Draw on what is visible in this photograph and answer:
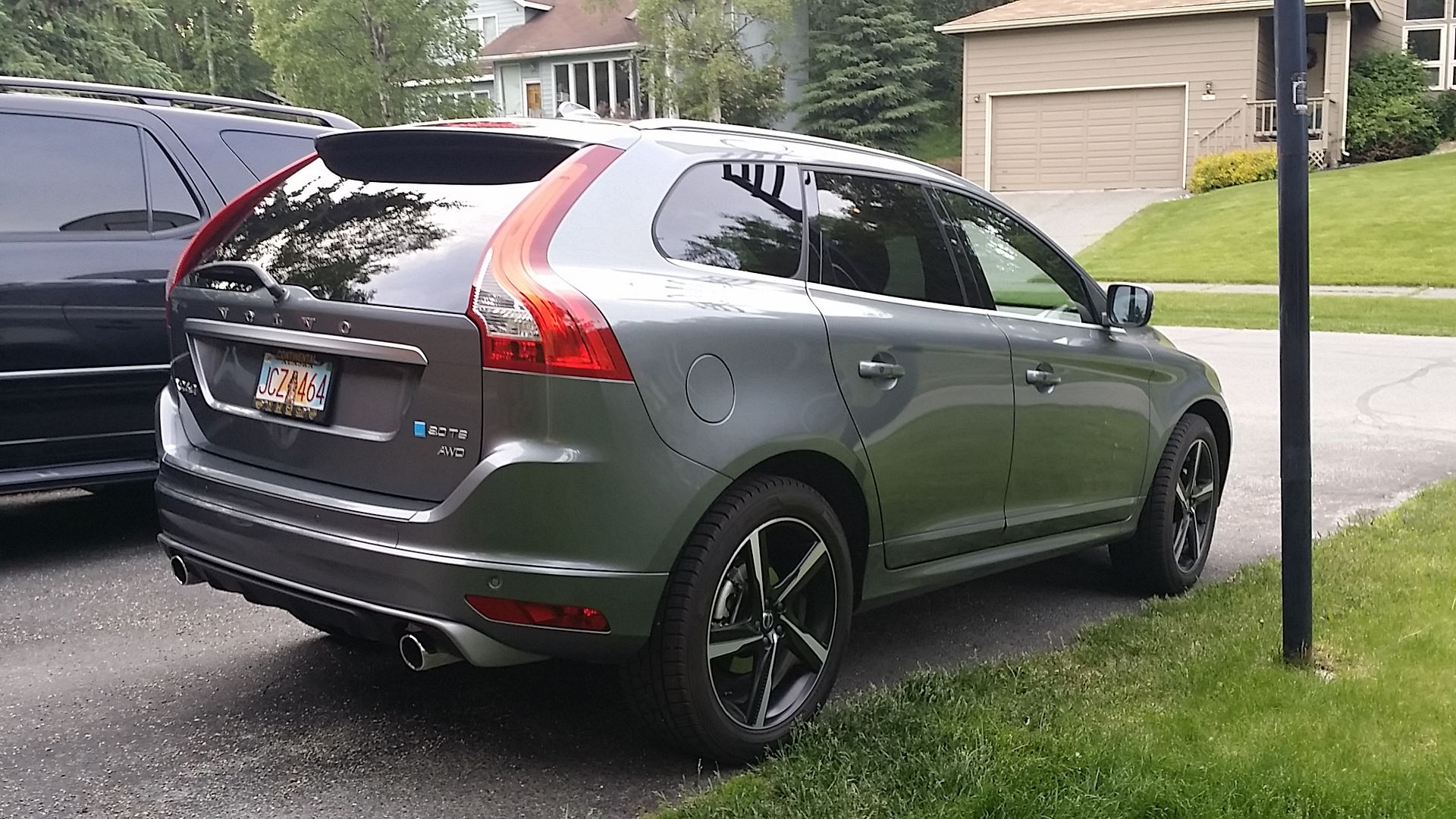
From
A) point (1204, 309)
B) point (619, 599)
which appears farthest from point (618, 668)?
point (1204, 309)

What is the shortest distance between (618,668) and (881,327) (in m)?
1.32

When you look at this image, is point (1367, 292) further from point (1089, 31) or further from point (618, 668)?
point (618, 668)

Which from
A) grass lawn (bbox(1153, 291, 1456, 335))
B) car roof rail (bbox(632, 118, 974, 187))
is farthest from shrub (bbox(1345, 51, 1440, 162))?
car roof rail (bbox(632, 118, 974, 187))

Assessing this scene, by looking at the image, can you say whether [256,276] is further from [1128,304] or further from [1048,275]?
[1128,304]

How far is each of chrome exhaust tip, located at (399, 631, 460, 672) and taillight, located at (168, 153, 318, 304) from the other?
151 cm

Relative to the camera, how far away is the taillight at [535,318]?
3.18 metres

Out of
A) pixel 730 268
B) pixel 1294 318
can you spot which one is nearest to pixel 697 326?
pixel 730 268

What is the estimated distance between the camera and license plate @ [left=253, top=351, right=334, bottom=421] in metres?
3.53

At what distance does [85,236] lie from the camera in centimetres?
555

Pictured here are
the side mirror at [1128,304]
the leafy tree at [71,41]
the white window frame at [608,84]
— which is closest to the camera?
the side mirror at [1128,304]

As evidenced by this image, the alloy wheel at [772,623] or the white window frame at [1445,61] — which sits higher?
the white window frame at [1445,61]

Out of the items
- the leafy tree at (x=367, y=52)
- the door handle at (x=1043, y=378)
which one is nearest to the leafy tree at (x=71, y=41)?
the leafy tree at (x=367, y=52)

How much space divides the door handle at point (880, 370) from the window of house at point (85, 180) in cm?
349

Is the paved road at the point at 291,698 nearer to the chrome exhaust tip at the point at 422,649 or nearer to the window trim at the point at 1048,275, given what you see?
the chrome exhaust tip at the point at 422,649
